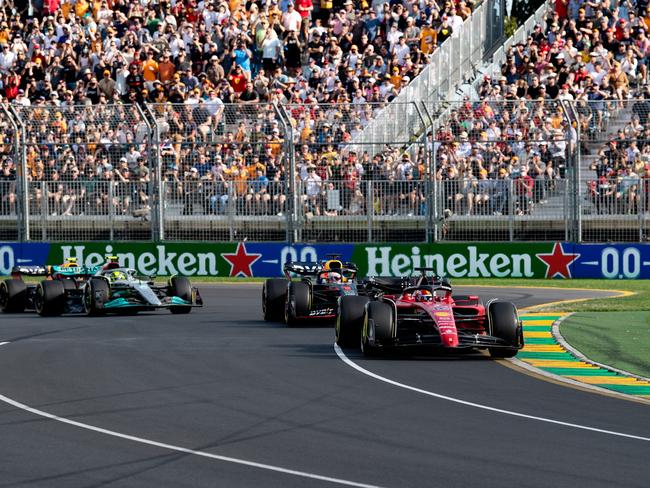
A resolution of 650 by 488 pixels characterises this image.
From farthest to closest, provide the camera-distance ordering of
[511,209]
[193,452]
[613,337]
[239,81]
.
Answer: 1. [239,81]
2. [511,209]
3. [613,337]
4. [193,452]

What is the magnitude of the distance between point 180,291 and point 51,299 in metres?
2.19


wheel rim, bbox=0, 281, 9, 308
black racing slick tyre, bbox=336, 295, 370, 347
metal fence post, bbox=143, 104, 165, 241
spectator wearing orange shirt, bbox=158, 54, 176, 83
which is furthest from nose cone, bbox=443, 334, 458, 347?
A: spectator wearing orange shirt, bbox=158, 54, 176, 83

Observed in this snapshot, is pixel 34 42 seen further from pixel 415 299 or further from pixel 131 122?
pixel 415 299

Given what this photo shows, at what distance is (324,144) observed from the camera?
28.7m

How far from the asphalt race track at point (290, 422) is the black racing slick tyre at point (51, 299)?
15.7 ft

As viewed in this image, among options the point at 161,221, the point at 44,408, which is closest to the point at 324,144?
the point at 161,221

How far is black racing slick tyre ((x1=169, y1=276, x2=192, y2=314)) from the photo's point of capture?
22.0 m

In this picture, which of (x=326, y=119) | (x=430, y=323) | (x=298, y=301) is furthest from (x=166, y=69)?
(x=430, y=323)

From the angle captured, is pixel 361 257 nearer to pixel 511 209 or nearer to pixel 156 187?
pixel 511 209

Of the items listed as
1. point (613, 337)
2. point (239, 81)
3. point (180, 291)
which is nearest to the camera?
point (613, 337)

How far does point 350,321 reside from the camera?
16.3 meters

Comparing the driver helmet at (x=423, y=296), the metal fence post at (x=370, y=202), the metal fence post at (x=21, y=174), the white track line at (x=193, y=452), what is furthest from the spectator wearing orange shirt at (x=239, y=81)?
the white track line at (x=193, y=452)

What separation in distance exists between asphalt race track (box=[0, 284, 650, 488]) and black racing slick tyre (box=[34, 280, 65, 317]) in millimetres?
4772

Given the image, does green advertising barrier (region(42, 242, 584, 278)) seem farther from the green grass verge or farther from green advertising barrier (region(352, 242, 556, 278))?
the green grass verge
